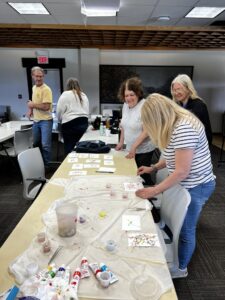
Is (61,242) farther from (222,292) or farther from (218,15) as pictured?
(218,15)

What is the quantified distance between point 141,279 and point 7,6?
4.50m

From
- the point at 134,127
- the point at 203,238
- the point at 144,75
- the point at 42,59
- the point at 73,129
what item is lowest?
the point at 203,238

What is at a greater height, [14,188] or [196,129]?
[196,129]

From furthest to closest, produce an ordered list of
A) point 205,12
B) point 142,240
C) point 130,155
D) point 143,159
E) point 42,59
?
point 42,59 → point 205,12 → point 143,159 → point 130,155 → point 142,240

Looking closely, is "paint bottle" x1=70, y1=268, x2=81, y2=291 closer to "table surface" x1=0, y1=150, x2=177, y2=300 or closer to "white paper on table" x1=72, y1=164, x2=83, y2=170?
"table surface" x1=0, y1=150, x2=177, y2=300

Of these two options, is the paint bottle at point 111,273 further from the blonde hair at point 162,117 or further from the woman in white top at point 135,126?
the woman in white top at point 135,126

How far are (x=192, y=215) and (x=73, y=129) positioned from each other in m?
2.31

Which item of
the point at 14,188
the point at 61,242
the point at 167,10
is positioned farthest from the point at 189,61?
the point at 61,242

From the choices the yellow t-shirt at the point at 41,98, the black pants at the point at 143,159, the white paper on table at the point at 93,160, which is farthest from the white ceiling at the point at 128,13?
the white paper on table at the point at 93,160

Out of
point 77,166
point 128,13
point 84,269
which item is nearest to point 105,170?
point 77,166

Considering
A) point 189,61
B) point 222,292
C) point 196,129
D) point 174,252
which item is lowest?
point 222,292

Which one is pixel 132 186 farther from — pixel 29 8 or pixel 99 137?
pixel 29 8

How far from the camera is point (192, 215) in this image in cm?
147

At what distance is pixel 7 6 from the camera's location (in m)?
3.79
